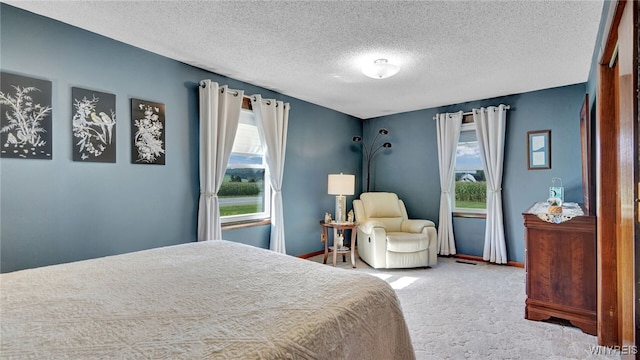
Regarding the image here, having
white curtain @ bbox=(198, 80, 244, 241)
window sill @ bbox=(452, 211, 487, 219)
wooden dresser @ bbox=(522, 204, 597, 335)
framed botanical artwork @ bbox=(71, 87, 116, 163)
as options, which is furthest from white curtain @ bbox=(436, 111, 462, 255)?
framed botanical artwork @ bbox=(71, 87, 116, 163)

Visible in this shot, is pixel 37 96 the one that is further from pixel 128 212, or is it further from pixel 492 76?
pixel 492 76

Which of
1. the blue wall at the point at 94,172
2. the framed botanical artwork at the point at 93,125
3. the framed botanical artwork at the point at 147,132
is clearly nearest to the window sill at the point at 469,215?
the blue wall at the point at 94,172

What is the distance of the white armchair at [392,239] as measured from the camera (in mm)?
4039

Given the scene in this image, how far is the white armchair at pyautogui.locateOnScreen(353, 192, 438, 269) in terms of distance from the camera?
4.04m

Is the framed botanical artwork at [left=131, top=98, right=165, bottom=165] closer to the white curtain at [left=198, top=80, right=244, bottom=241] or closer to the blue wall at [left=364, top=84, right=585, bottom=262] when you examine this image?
the white curtain at [left=198, top=80, right=244, bottom=241]

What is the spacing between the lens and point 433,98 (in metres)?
4.48

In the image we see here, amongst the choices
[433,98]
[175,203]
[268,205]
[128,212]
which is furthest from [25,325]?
[433,98]

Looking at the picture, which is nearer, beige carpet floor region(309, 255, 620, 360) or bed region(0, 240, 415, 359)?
bed region(0, 240, 415, 359)

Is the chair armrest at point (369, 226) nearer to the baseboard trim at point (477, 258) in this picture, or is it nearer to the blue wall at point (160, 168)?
the blue wall at point (160, 168)

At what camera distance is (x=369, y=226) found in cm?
430

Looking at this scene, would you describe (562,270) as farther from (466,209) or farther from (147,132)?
(147,132)

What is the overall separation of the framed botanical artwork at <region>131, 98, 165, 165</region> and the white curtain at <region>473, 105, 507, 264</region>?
420cm

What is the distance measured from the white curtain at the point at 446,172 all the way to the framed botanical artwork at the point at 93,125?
171 inches

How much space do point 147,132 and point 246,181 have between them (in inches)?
54.4
